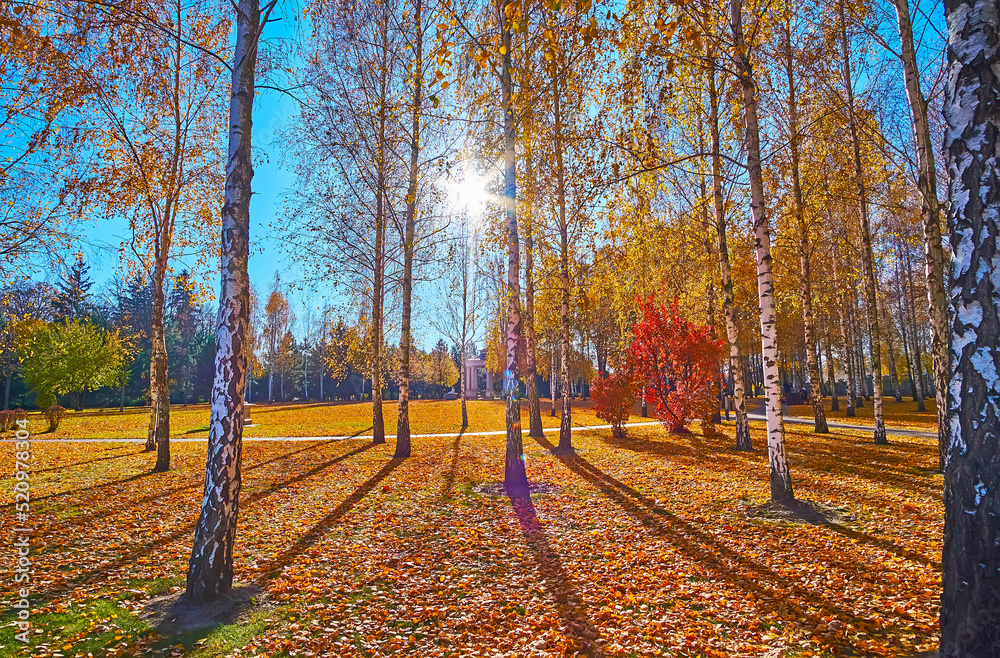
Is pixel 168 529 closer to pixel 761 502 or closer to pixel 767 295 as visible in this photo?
pixel 761 502

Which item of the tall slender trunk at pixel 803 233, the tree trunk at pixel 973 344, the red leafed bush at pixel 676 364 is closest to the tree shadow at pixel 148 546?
the tree trunk at pixel 973 344

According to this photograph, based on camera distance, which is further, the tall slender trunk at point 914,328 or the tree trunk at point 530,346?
the tall slender trunk at point 914,328

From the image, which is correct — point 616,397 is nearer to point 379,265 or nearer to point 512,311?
point 512,311

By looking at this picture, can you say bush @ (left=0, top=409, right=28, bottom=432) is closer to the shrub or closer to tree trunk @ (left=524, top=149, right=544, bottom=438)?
the shrub

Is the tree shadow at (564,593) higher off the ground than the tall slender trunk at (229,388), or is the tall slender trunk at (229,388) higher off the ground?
the tall slender trunk at (229,388)

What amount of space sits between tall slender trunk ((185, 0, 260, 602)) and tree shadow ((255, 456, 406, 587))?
0.60 meters

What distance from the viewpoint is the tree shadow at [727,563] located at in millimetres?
3719

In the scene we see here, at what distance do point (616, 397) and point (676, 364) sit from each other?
2468mm

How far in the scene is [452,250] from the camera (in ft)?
44.8

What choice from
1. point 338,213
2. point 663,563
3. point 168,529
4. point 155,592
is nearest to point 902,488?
point 663,563

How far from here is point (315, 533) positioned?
19.6ft

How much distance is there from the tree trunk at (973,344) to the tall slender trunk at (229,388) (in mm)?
5065

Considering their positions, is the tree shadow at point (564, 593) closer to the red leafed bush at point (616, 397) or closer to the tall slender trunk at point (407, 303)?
the tall slender trunk at point (407, 303)

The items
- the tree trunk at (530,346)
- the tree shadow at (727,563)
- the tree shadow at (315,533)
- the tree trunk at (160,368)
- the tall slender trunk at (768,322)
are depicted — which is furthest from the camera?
the tree trunk at (530,346)
